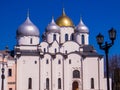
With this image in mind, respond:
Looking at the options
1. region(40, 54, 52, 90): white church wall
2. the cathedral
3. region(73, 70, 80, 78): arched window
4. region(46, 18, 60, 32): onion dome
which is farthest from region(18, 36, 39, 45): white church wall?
region(73, 70, 80, 78): arched window

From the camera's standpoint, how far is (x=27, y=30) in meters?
52.7

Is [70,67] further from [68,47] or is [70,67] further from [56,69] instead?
[68,47]

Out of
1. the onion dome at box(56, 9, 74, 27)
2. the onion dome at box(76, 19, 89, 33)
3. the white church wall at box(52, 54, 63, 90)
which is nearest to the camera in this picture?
the white church wall at box(52, 54, 63, 90)

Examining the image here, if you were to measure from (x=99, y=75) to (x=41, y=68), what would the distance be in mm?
9233

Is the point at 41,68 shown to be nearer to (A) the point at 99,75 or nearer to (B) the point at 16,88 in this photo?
(B) the point at 16,88

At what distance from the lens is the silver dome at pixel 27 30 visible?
52594 mm

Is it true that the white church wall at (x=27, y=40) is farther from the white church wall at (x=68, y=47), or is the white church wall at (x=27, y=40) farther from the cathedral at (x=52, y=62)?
the white church wall at (x=68, y=47)

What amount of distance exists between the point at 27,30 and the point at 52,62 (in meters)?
6.28

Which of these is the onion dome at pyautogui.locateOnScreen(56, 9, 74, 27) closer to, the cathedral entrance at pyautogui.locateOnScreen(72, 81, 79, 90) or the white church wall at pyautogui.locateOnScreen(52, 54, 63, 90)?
the white church wall at pyautogui.locateOnScreen(52, 54, 63, 90)

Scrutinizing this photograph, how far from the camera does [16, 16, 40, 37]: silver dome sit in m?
52.6

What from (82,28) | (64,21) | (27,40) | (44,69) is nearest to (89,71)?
(44,69)

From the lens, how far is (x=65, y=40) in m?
56.8

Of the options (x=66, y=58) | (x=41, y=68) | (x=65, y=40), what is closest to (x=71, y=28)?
(x=65, y=40)

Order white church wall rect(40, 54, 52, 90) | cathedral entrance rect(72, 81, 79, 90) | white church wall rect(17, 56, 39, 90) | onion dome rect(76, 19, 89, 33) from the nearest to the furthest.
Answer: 1. white church wall rect(17, 56, 39, 90)
2. white church wall rect(40, 54, 52, 90)
3. cathedral entrance rect(72, 81, 79, 90)
4. onion dome rect(76, 19, 89, 33)
